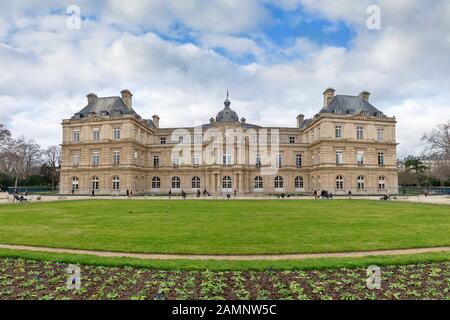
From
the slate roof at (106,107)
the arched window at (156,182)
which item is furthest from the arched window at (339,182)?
the slate roof at (106,107)

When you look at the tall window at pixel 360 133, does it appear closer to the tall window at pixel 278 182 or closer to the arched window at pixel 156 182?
the tall window at pixel 278 182

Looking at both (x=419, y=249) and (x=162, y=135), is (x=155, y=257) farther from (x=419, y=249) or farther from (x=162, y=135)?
(x=162, y=135)

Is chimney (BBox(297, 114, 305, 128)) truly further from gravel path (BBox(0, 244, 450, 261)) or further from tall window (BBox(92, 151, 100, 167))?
gravel path (BBox(0, 244, 450, 261))

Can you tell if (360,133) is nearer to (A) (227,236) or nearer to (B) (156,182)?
(B) (156,182)

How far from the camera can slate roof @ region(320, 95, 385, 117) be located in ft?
181

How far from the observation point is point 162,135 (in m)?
67.1

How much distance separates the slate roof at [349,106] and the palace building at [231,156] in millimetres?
176

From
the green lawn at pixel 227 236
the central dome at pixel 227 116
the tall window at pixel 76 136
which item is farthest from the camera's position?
the central dome at pixel 227 116

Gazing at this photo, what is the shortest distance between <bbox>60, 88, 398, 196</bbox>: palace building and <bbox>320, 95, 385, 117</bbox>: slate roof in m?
0.18

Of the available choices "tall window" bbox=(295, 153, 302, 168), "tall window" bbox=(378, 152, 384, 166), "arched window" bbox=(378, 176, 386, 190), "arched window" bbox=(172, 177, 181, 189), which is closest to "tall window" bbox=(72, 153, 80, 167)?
"arched window" bbox=(172, 177, 181, 189)

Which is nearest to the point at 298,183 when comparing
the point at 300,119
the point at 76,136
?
the point at 300,119

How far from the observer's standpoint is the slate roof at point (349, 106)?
181 ft

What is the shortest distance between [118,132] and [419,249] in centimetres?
5180
